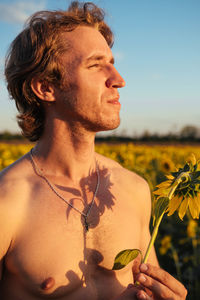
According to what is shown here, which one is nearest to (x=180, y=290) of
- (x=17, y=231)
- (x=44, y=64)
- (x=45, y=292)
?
(x=45, y=292)

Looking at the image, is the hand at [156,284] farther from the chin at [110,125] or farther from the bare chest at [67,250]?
the chin at [110,125]

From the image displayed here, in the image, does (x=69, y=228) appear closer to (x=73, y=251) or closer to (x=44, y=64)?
(x=73, y=251)

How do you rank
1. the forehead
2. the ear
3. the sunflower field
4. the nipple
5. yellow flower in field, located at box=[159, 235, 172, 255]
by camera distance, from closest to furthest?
the nipple < the forehead < the ear < the sunflower field < yellow flower in field, located at box=[159, 235, 172, 255]

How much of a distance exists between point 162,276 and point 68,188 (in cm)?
79

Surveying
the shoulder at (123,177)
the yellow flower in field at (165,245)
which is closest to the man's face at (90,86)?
the shoulder at (123,177)

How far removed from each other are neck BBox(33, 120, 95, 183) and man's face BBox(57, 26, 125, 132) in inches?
3.2

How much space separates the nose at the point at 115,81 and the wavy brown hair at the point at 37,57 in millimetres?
331

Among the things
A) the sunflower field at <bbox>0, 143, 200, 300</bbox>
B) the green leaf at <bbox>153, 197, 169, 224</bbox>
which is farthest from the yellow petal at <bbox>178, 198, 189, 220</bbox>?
the sunflower field at <bbox>0, 143, 200, 300</bbox>

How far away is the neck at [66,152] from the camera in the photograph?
7.12ft

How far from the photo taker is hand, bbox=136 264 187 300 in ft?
4.72

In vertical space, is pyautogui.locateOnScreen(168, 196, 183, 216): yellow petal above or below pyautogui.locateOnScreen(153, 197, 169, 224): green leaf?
below

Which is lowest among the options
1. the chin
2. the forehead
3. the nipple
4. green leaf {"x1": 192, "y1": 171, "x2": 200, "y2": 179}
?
the nipple

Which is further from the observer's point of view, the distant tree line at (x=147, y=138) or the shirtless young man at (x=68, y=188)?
the distant tree line at (x=147, y=138)

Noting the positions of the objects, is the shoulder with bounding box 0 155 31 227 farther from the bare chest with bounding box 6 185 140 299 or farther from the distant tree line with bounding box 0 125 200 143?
the distant tree line with bounding box 0 125 200 143
